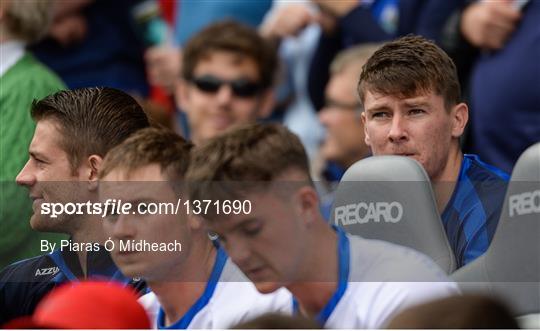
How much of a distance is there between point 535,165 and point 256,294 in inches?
28.4

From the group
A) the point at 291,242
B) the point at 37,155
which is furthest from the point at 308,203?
the point at 37,155

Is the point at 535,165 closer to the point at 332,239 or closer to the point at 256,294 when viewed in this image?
the point at 332,239

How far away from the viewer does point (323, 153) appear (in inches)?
239

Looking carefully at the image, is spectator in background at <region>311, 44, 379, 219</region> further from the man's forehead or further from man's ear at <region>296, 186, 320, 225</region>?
man's ear at <region>296, 186, 320, 225</region>

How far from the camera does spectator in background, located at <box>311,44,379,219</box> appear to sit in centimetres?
575

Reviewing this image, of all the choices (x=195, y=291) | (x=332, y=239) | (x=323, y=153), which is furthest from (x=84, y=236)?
(x=323, y=153)

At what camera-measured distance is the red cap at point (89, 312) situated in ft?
10.2

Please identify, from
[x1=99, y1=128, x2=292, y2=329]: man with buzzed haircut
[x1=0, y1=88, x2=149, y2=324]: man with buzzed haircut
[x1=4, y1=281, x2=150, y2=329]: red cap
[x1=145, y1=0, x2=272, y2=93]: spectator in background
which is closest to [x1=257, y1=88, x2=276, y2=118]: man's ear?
[x1=145, y1=0, x2=272, y2=93]: spectator in background

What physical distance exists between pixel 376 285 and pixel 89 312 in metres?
0.71

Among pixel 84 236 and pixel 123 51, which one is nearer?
pixel 84 236

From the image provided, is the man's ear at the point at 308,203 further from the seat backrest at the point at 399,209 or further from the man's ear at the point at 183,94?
the man's ear at the point at 183,94

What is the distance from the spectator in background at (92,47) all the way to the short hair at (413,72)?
8.98ft

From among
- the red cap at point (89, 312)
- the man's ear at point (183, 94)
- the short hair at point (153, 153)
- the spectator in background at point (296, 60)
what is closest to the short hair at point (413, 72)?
the short hair at point (153, 153)

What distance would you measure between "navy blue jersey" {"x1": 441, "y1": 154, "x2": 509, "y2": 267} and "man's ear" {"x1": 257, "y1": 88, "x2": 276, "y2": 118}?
217 cm
